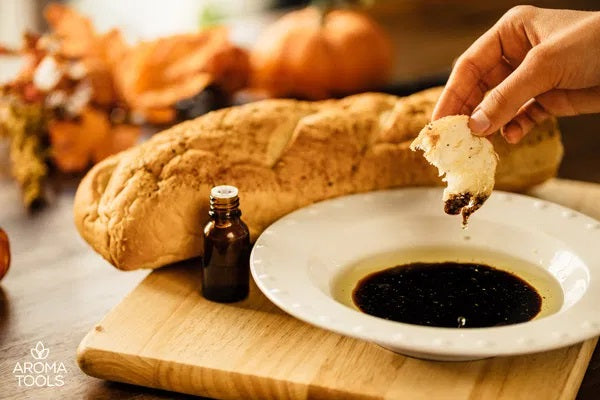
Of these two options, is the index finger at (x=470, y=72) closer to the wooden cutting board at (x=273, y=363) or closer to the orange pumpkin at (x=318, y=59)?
the wooden cutting board at (x=273, y=363)

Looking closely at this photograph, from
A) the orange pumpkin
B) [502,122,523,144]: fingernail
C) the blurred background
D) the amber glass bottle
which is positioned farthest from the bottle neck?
the orange pumpkin

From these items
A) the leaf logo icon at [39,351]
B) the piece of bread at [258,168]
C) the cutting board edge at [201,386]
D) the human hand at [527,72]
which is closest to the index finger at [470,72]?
the human hand at [527,72]

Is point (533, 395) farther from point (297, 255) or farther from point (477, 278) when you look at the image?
point (297, 255)

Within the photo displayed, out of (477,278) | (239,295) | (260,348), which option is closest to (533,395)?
(477,278)

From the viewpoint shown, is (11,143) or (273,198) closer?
(273,198)

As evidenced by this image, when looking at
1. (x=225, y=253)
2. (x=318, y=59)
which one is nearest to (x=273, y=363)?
(x=225, y=253)

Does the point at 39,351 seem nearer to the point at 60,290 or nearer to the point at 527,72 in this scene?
the point at 60,290

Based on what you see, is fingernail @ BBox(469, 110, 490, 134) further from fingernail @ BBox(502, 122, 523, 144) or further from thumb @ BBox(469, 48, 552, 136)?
fingernail @ BBox(502, 122, 523, 144)
